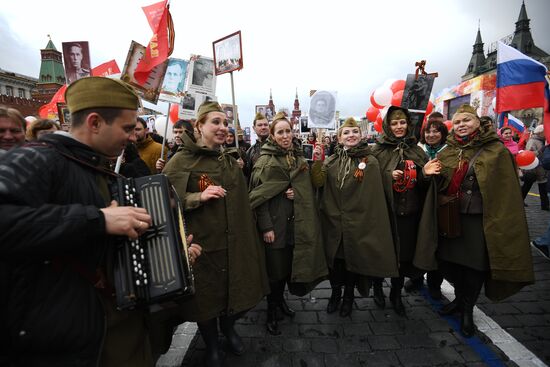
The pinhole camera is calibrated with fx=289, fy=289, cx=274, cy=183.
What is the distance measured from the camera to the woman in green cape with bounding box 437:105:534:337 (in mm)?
2914

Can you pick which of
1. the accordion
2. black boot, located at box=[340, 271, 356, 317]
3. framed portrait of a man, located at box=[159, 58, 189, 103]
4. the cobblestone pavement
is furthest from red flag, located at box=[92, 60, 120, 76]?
black boot, located at box=[340, 271, 356, 317]

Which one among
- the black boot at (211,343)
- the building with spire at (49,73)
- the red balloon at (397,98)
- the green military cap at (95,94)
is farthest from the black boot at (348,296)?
the building with spire at (49,73)

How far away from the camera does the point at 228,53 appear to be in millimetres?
4773

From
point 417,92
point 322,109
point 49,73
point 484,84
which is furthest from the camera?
point 49,73

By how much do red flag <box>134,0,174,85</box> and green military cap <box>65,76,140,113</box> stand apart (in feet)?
9.24

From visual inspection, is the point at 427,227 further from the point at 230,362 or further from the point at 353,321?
the point at 230,362

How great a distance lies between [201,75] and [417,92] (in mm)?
3592

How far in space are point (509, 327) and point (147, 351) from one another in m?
3.68

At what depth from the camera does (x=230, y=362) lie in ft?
9.32

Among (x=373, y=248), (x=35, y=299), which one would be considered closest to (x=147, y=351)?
(x=35, y=299)

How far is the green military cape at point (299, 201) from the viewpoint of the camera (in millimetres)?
3189

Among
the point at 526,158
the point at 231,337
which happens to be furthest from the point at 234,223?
the point at 526,158

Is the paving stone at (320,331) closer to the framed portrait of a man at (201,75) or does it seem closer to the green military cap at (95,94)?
the green military cap at (95,94)

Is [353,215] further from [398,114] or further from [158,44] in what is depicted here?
[158,44]
